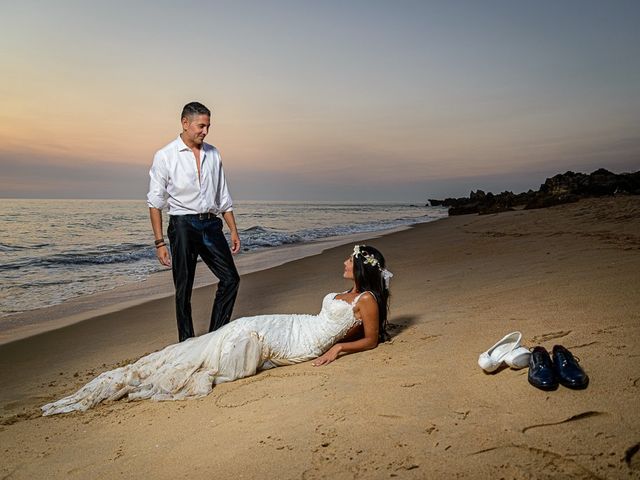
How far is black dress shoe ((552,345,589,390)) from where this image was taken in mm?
2266

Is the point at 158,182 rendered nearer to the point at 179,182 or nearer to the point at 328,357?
the point at 179,182

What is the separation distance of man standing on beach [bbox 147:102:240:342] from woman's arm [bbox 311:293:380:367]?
4.49 feet

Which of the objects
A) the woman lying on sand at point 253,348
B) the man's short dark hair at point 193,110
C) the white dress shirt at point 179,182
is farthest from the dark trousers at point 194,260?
the man's short dark hair at point 193,110

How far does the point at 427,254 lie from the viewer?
9.96m

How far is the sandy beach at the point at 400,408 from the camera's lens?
6.25 ft

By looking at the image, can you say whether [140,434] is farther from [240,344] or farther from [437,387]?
[437,387]

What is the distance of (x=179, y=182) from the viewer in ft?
13.8

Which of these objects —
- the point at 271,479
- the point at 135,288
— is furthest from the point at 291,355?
the point at 135,288

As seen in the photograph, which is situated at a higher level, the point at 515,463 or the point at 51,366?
the point at 515,463

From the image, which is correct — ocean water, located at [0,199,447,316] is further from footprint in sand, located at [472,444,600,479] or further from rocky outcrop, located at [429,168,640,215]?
rocky outcrop, located at [429,168,640,215]

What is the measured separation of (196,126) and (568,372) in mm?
3506

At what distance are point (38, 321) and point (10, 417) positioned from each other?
143 inches

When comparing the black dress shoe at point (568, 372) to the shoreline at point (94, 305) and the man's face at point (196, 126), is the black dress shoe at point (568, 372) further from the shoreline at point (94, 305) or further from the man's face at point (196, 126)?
the shoreline at point (94, 305)

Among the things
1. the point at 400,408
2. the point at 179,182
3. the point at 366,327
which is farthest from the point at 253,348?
the point at 179,182
